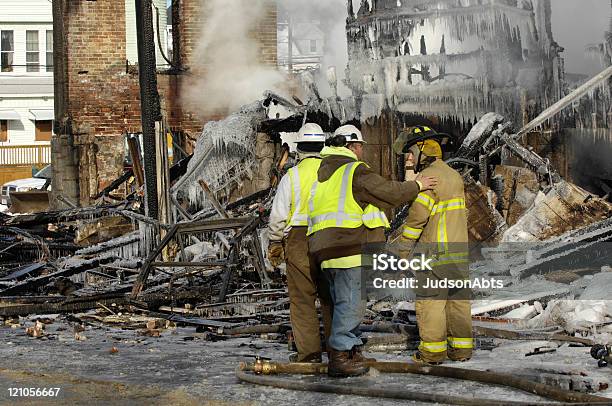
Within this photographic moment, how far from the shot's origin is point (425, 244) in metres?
7.36

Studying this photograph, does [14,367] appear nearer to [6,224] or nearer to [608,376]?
[608,376]

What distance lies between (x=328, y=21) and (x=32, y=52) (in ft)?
89.6

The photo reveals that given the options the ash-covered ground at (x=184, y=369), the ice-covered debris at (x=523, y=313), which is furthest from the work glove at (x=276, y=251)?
the ice-covered debris at (x=523, y=313)

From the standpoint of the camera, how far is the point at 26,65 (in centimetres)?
4650

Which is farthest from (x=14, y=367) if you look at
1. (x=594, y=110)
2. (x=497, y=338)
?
(x=594, y=110)

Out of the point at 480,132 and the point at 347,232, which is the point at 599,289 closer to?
the point at 347,232

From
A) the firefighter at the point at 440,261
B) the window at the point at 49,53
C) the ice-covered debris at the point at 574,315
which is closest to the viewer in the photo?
the firefighter at the point at 440,261

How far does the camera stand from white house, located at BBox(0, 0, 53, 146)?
46.7 metres

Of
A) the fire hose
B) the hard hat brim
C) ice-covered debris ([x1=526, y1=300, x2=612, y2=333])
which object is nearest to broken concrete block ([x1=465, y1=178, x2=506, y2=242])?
ice-covered debris ([x1=526, y1=300, x2=612, y2=333])

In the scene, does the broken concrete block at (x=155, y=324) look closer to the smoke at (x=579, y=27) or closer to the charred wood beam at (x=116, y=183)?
the smoke at (x=579, y=27)

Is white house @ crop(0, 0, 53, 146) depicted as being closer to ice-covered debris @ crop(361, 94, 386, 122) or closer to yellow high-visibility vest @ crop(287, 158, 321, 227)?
ice-covered debris @ crop(361, 94, 386, 122)

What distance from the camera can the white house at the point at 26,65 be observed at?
46.7 m

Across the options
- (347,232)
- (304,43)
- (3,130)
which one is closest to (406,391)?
(347,232)

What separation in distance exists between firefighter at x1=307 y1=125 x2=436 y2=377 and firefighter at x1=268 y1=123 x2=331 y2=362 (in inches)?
7.4
